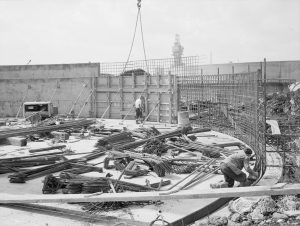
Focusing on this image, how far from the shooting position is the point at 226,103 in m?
17.6

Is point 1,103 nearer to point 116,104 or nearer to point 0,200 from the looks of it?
point 116,104

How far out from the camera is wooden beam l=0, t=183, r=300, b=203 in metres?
5.95

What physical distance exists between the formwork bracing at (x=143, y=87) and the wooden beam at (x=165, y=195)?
15.7 meters

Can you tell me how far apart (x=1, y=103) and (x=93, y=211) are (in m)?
24.2

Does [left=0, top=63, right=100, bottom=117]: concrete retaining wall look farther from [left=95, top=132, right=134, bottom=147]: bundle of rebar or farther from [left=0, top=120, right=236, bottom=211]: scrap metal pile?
[left=95, top=132, right=134, bottom=147]: bundle of rebar

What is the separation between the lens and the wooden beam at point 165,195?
5.95m

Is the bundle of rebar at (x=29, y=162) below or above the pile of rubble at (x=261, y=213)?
above

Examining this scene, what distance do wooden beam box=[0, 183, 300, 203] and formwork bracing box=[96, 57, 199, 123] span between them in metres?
15.7

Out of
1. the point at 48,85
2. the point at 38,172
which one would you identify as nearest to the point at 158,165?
the point at 38,172

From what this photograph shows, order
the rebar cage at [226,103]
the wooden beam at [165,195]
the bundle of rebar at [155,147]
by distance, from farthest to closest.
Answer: the bundle of rebar at [155,147] < the rebar cage at [226,103] < the wooden beam at [165,195]

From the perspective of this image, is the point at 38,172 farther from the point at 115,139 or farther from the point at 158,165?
the point at 115,139

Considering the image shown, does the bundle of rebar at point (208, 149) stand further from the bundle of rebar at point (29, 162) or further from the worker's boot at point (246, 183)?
the bundle of rebar at point (29, 162)

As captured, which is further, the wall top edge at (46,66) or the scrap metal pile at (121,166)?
the wall top edge at (46,66)

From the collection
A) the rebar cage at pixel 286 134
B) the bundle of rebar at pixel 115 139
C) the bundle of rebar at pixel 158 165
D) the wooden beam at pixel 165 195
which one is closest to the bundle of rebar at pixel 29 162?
the bundle of rebar at pixel 115 139
